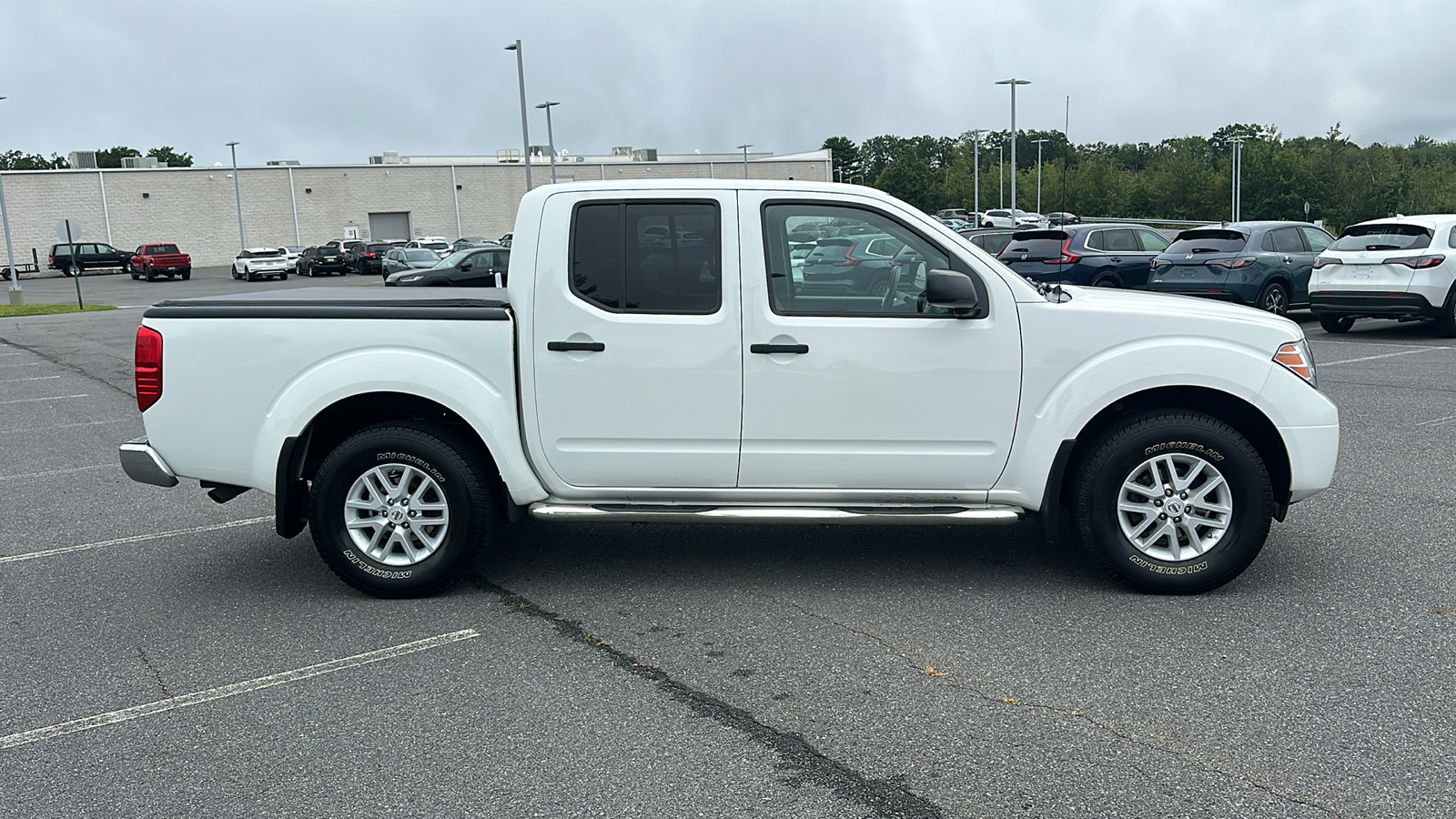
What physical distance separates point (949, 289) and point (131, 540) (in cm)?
482

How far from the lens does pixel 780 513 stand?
16.9 feet

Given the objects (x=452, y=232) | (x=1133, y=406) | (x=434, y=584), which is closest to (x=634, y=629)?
(x=434, y=584)

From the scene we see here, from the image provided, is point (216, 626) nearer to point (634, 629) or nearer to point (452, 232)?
Answer: point (634, 629)

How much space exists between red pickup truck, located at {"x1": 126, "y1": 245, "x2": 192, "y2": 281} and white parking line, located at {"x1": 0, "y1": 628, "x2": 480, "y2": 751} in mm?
52431

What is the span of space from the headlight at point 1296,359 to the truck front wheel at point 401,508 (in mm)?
3625

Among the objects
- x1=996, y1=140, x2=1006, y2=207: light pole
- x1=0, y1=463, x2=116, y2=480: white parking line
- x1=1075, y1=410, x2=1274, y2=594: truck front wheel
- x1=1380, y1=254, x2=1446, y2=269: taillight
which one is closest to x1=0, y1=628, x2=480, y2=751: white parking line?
x1=1075, y1=410, x2=1274, y2=594: truck front wheel

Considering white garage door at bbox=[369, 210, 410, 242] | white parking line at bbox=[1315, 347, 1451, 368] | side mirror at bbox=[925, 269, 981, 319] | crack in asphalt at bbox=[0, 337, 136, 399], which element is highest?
white garage door at bbox=[369, 210, 410, 242]

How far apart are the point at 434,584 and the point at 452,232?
73.2 metres

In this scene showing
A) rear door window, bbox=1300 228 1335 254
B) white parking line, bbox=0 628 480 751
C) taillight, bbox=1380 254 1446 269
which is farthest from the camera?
rear door window, bbox=1300 228 1335 254

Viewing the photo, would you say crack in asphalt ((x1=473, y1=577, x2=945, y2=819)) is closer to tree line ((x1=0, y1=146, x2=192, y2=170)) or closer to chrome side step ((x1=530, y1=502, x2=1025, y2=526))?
chrome side step ((x1=530, y1=502, x2=1025, y2=526))

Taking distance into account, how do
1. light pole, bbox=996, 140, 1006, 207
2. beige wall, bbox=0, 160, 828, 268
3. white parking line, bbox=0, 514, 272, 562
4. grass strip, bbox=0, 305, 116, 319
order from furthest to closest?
light pole, bbox=996, 140, 1006, 207 < beige wall, bbox=0, 160, 828, 268 < grass strip, bbox=0, 305, 116, 319 < white parking line, bbox=0, 514, 272, 562

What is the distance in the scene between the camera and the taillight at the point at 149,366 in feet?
17.4

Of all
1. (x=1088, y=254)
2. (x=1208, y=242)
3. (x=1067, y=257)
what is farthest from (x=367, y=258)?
(x=1208, y=242)

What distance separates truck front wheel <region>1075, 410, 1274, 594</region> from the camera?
5.10m
